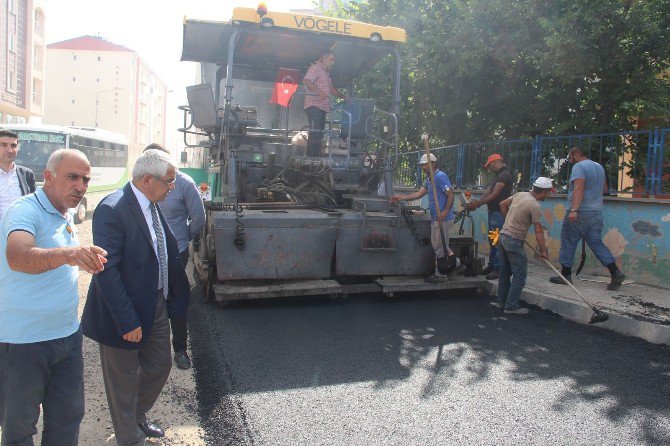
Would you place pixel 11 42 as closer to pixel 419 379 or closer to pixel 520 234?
pixel 520 234

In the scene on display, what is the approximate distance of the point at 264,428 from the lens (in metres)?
3.24

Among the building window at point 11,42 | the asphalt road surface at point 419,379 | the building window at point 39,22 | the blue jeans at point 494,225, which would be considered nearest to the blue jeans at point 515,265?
the asphalt road surface at point 419,379

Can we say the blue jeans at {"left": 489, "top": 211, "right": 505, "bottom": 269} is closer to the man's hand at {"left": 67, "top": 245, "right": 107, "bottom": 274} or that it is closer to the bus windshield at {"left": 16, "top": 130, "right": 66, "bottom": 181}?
the man's hand at {"left": 67, "top": 245, "right": 107, "bottom": 274}

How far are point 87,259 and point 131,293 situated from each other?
662mm

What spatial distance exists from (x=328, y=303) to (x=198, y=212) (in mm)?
2058

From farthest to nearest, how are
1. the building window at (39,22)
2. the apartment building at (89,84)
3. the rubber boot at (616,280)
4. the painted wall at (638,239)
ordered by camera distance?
the apartment building at (89,84) < the building window at (39,22) < the painted wall at (638,239) < the rubber boot at (616,280)

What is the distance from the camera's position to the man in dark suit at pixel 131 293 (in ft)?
8.94

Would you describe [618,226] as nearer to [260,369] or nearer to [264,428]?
[260,369]

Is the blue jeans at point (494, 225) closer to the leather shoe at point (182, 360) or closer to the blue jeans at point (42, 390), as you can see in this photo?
the leather shoe at point (182, 360)

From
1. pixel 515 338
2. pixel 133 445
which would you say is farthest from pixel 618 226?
pixel 133 445

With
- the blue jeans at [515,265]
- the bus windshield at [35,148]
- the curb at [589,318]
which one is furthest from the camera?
the bus windshield at [35,148]

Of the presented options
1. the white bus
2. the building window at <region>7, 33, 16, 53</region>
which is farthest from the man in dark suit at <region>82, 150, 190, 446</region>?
the building window at <region>7, 33, 16, 53</region>

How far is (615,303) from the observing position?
6059 millimetres

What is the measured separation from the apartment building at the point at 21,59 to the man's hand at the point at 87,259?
35.2 m
